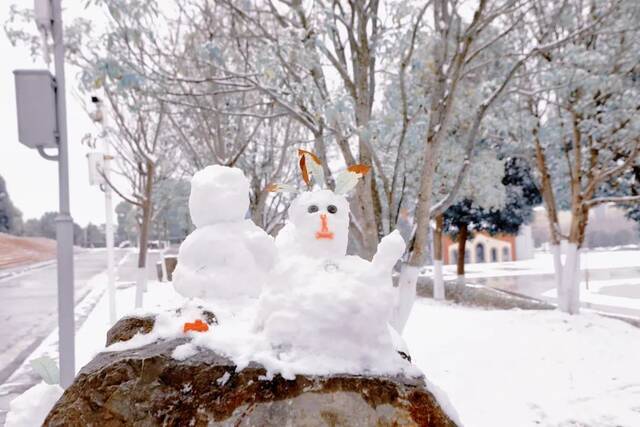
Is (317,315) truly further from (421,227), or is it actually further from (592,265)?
(592,265)

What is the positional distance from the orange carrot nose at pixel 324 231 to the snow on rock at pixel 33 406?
1.72 m

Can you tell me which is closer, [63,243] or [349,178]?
[349,178]

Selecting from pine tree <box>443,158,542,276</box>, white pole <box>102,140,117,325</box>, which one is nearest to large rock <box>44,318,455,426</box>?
white pole <box>102,140,117,325</box>

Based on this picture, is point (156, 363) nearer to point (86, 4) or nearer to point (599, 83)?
point (86, 4)

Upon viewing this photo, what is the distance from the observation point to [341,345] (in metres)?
2.37

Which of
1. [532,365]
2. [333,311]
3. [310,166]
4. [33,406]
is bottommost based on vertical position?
[532,365]

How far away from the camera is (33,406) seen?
2596 millimetres

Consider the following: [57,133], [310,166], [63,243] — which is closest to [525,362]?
[310,166]

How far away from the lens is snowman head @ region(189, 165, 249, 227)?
3938mm

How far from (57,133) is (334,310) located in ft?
11.5

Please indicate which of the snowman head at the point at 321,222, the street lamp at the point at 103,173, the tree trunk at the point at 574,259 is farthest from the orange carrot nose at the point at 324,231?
the tree trunk at the point at 574,259

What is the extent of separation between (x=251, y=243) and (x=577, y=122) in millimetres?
9046

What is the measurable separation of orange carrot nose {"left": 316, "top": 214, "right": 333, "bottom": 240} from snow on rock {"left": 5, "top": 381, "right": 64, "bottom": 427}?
172 cm

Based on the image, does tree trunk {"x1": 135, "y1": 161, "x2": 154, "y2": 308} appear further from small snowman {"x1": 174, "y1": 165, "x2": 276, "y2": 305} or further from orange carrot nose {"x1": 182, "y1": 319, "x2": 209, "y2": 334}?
orange carrot nose {"x1": 182, "y1": 319, "x2": 209, "y2": 334}
